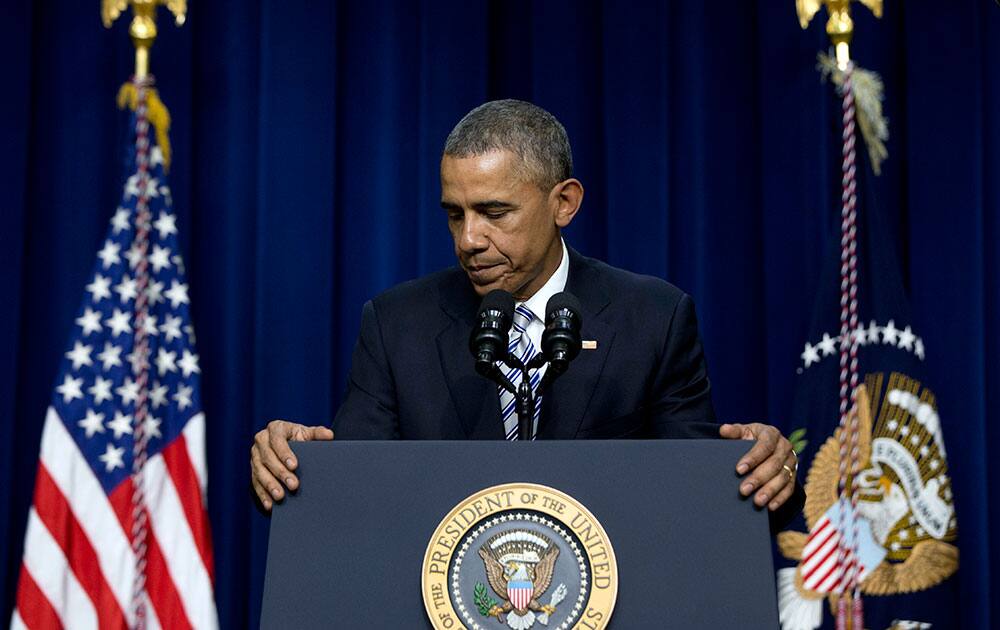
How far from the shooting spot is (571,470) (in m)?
1.78

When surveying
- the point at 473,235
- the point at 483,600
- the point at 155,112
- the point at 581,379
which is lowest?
the point at 483,600

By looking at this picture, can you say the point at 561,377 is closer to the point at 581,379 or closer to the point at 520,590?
the point at 581,379

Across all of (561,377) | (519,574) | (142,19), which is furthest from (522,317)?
(142,19)

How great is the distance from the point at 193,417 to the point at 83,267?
693 millimetres

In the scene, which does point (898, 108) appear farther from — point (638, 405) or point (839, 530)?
point (638, 405)

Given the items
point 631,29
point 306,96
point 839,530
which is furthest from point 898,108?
point 306,96

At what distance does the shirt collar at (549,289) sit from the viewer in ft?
8.58

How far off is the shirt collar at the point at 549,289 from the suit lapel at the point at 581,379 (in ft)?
0.16

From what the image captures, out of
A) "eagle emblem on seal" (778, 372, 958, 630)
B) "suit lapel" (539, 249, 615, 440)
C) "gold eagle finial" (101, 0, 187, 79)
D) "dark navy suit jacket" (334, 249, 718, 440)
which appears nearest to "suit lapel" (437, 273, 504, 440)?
"dark navy suit jacket" (334, 249, 718, 440)

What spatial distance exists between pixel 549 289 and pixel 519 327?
0.15m

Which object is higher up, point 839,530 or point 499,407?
point 499,407

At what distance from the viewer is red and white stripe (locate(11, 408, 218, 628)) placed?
3.59 metres

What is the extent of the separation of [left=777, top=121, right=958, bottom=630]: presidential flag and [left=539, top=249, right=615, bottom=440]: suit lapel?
53.2 inches

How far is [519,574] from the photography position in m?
1.71
